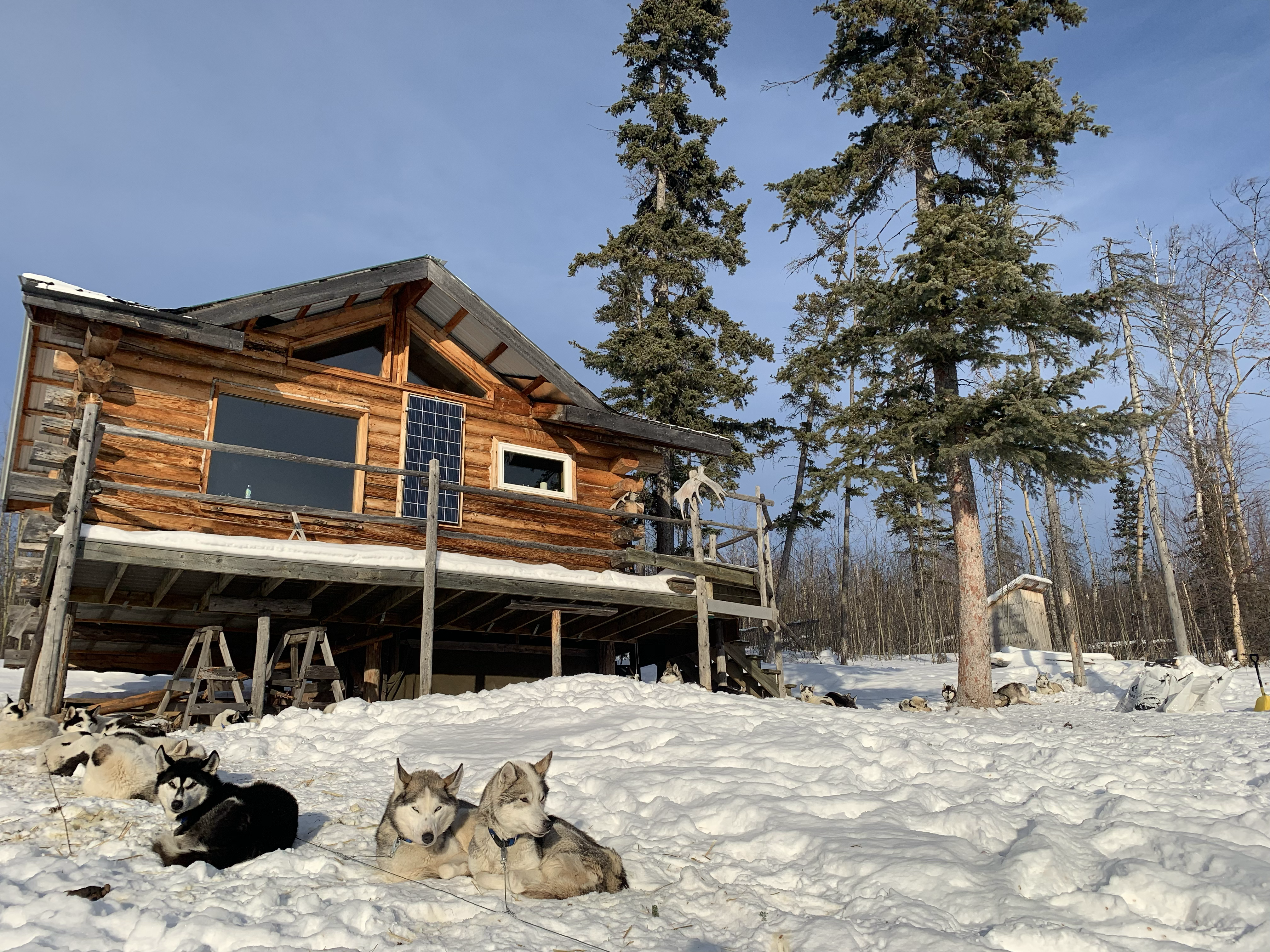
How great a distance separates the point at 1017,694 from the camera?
19672 mm

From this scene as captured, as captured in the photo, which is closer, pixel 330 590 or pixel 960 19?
pixel 330 590

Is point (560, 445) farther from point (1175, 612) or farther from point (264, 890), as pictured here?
→ point (1175, 612)

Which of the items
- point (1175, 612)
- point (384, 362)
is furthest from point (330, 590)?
point (1175, 612)

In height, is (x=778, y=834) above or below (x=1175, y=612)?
below

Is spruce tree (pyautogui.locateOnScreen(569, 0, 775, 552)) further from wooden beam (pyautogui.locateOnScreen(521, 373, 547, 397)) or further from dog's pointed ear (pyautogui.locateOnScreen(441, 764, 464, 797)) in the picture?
dog's pointed ear (pyautogui.locateOnScreen(441, 764, 464, 797))

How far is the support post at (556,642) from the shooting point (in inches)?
525

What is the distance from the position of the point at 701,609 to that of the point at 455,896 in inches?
418

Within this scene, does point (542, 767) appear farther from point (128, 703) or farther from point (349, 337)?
point (349, 337)

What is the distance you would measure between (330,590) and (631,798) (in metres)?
7.46

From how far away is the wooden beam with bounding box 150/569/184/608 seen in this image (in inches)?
422

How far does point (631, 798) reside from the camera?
6.56 metres

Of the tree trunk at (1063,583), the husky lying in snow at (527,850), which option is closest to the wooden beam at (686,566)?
the husky lying in snow at (527,850)

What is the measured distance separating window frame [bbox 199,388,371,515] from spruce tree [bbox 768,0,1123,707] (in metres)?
9.60

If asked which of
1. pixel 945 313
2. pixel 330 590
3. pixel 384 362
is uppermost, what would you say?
pixel 945 313
